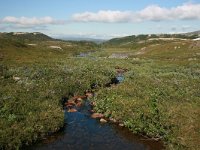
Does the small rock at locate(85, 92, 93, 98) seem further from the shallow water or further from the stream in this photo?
the shallow water

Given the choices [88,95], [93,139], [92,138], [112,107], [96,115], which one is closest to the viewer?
[93,139]

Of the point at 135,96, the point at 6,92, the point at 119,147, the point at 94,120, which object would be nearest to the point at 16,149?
the point at 119,147

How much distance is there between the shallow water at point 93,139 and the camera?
25.4 m

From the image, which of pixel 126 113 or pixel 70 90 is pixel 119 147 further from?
pixel 70 90

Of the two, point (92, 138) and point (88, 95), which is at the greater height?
point (88, 95)

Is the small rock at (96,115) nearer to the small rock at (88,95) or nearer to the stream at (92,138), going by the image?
the stream at (92,138)

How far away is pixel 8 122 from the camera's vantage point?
2661cm

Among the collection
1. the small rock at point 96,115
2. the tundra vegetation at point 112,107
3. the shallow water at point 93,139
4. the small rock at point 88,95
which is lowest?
the shallow water at point 93,139

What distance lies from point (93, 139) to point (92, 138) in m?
0.28

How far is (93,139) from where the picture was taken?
1063 inches

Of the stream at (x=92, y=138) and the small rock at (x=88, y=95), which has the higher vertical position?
the small rock at (x=88, y=95)

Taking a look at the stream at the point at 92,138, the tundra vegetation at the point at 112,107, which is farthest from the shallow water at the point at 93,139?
the tundra vegetation at the point at 112,107

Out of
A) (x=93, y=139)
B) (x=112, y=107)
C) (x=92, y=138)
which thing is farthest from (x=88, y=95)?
(x=93, y=139)

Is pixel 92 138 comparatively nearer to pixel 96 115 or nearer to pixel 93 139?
pixel 93 139
